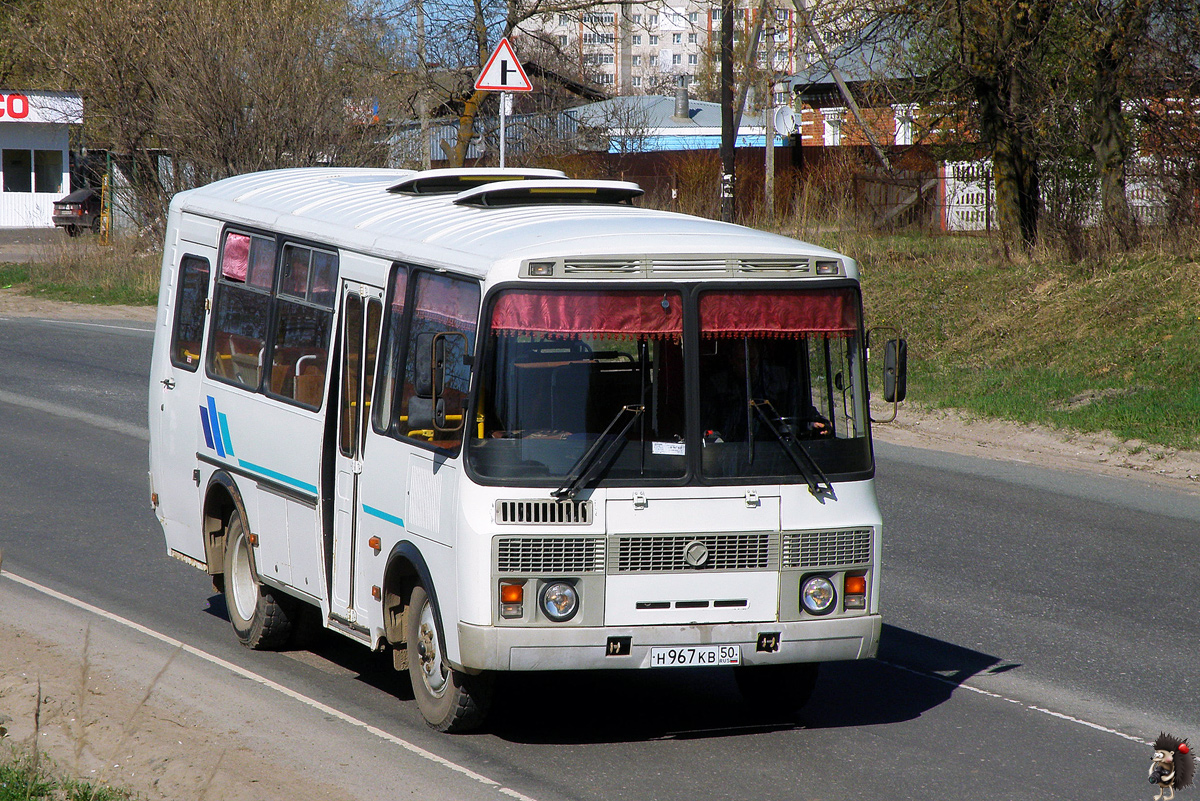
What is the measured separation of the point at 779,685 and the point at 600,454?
1.78m

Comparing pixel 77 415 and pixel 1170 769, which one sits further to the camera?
pixel 77 415

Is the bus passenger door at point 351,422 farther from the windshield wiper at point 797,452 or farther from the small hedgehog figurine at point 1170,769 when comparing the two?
the small hedgehog figurine at point 1170,769

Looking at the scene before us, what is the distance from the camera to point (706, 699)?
7762mm

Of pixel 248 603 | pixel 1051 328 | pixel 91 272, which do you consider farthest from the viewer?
pixel 91 272

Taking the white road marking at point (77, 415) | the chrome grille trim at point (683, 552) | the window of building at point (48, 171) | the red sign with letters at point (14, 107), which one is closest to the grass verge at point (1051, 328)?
the white road marking at point (77, 415)

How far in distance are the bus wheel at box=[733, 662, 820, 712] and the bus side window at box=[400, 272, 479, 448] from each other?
205cm

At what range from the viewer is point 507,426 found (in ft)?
21.4

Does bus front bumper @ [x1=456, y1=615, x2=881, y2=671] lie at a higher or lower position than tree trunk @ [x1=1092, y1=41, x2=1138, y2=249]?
lower

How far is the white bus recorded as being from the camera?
6441 millimetres

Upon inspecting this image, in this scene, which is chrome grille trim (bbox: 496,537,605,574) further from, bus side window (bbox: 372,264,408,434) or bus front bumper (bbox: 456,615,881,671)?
bus side window (bbox: 372,264,408,434)

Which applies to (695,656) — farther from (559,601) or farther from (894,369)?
(894,369)

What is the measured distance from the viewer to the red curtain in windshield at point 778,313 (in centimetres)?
672

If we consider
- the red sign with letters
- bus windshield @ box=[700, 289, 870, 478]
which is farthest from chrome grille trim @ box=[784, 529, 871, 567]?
the red sign with letters

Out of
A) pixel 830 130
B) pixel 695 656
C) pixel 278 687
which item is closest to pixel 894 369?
pixel 695 656
